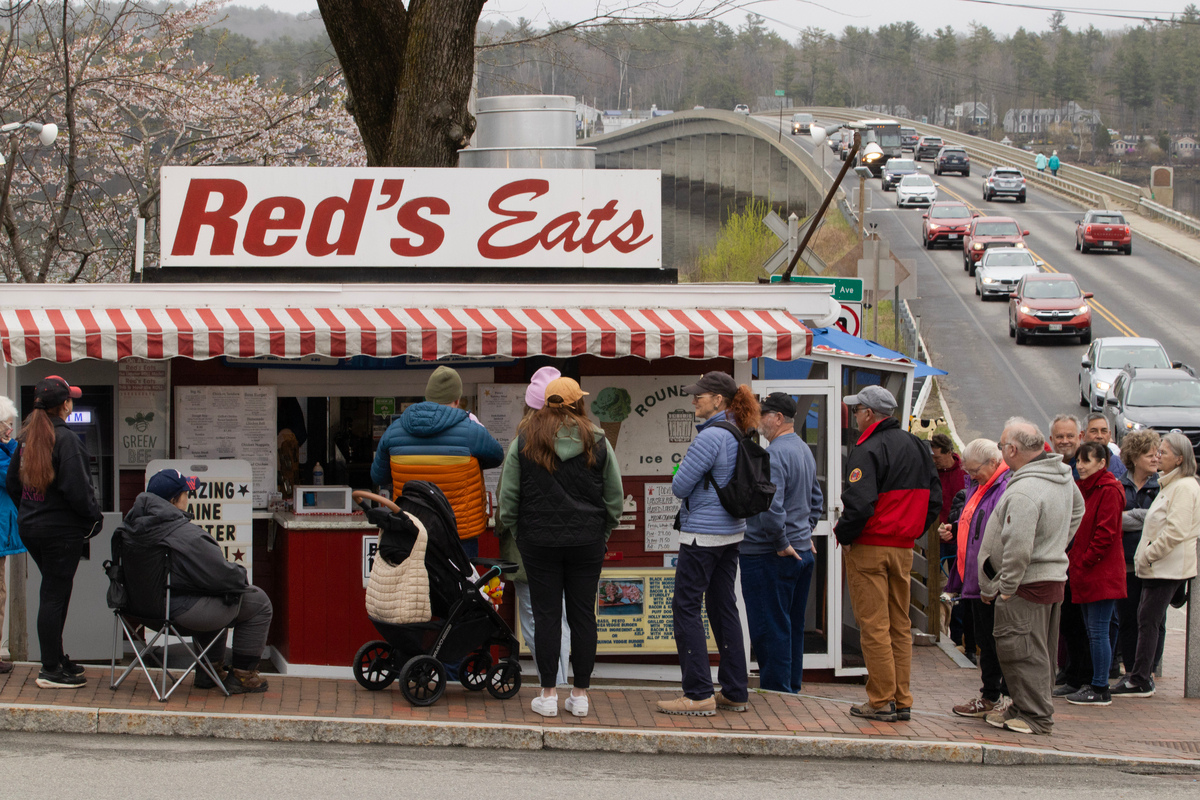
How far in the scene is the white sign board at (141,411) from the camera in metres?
7.95

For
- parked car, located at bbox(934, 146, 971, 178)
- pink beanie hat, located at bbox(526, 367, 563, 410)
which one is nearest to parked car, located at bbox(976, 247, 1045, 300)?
pink beanie hat, located at bbox(526, 367, 563, 410)

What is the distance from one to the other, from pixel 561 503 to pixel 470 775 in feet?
4.57

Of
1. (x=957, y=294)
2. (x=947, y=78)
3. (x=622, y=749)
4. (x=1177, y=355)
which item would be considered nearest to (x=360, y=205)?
(x=622, y=749)

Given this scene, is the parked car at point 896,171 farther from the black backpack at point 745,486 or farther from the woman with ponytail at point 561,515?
the woman with ponytail at point 561,515

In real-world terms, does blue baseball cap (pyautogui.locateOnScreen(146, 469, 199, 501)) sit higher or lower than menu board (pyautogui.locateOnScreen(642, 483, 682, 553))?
higher

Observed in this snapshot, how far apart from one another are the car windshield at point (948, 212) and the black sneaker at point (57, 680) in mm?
44951

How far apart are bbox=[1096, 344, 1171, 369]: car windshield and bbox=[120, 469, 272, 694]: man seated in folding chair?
72.4 feet

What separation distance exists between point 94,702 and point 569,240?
4.15m

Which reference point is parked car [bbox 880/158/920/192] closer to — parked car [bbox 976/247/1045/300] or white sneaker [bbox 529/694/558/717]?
parked car [bbox 976/247/1045/300]

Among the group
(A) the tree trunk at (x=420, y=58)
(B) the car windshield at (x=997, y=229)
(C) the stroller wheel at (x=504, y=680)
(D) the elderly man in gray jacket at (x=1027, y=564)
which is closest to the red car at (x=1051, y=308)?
(B) the car windshield at (x=997, y=229)

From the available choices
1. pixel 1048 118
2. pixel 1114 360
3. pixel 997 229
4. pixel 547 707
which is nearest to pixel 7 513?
pixel 547 707

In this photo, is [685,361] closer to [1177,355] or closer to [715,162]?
[1177,355]

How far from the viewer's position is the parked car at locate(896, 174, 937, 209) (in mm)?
A: 58375

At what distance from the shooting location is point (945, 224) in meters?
47.2
